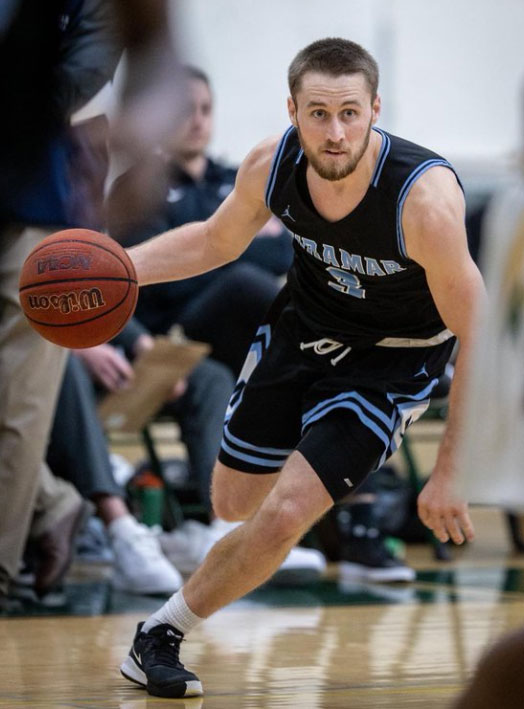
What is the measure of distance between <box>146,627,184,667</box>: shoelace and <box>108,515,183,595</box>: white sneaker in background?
1578 millimetres

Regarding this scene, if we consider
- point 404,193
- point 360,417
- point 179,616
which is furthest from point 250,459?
point 404,193

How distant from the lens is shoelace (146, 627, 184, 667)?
9.84 ft

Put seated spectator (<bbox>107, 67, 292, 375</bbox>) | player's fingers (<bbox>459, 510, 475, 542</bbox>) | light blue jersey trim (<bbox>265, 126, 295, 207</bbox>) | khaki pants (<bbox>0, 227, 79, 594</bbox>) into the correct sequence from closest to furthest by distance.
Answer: player's fingers (<bbox>459, 510, 475, 542</bbox>) → light blue jersey trim (<bbox>265, 126, 295, 207</bbox>) → khaki pants (<bbox>0, 227, 79, 594</bbox>) → seated spectator (<bbox>107, 67, 292, 375</bbox>)

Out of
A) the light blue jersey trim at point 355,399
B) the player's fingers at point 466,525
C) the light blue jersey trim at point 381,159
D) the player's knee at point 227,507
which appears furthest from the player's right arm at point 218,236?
the player's fingers at point 466,525

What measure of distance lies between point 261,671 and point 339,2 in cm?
621

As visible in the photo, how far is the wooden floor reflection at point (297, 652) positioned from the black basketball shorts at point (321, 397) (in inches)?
22.0

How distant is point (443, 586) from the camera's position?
5230 millimetres

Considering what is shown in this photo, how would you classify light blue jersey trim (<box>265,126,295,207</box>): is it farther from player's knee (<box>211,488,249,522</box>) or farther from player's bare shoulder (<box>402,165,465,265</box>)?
player's knee (<box>211,488,249,522</box>)

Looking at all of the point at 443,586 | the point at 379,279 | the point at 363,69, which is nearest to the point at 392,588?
the point at 443,586

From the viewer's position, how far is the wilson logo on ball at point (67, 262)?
119 inches

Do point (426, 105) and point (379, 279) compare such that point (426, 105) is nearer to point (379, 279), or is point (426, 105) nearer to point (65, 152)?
point (379, 279)

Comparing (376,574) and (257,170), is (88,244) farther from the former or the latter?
(376,574)

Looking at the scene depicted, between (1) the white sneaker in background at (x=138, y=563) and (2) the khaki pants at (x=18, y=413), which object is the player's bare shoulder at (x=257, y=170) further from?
(1) the white sneaker in background at (x=138, y=563)

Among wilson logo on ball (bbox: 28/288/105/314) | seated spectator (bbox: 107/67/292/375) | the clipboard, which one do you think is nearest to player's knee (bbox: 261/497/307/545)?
wilson logo on ball (bbox: 28/288/105/314)
